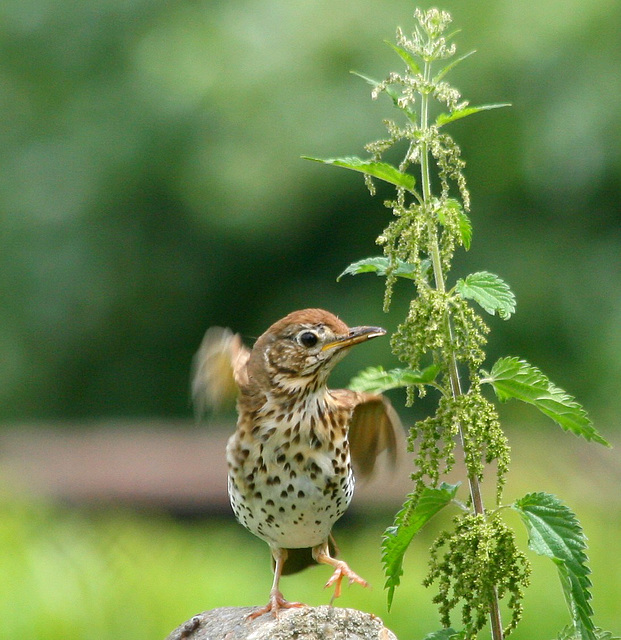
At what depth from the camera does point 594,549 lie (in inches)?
228

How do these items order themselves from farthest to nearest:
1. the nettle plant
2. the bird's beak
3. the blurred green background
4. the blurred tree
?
1. the blurred tree
2. the blurred green background
3. the bird's beak
4. the nettle plant

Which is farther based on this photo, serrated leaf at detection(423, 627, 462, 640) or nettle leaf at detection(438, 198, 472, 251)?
serrated leaf at detection(423, 627, 462, 640)

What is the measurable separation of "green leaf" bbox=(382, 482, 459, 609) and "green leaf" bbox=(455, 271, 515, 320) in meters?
0.37

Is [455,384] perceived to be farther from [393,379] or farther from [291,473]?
[291,473]

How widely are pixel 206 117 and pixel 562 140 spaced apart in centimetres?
299

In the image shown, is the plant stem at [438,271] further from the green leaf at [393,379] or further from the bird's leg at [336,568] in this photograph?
the bird's leg at [336,568]

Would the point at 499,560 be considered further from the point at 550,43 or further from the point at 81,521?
the point at 550,43

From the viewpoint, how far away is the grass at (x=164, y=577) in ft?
16.6

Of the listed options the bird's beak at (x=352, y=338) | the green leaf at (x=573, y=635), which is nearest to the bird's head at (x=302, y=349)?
the bird's beak at (x=352, y=338)

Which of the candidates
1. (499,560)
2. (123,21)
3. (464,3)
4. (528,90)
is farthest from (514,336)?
(499,560)

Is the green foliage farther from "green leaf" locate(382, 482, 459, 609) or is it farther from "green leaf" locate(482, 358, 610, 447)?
"green leaf" locate(482, 358, 610, 447)

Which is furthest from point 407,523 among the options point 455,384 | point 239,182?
point 239,182

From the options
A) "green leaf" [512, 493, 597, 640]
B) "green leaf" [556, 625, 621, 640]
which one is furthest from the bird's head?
"green leaf" [556, 625, 621, 640]

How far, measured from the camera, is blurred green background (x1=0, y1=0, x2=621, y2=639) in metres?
6.70
